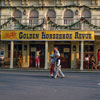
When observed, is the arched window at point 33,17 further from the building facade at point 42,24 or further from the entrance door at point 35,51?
the entrance door at point 35,51

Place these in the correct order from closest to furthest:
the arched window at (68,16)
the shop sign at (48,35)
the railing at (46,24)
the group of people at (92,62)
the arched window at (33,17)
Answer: the group of people at (92,62)
the shop sign at (48,35)
the railing at (46,24)
the arched window at (68,16)
the arched window at (33,17)

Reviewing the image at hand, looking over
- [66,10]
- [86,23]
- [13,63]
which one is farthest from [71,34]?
[13,63]

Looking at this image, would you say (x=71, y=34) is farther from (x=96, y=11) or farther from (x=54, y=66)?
(x=54, y=66)

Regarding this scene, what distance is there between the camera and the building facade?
22391mm

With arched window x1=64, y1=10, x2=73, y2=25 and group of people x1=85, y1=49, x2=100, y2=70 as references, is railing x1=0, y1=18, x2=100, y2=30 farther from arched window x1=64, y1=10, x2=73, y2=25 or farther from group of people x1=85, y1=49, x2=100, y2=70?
group of people x1=85, y1=49, x2=100, y2=70

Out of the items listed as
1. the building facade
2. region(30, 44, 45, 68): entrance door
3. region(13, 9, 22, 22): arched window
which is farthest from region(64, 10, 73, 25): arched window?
region(13, 9, 22, 22): arched window

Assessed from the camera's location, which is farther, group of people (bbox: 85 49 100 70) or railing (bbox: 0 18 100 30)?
railing (bbox: 0 18 100 30)

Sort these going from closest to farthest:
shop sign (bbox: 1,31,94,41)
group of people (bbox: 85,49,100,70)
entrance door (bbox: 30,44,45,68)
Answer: group of people (bbox: 85,49,100,70)
shop sign (bbox: 1,31,94,41)
entrance door (bbox: 30,44,45,68)

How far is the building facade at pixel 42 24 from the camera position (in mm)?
22391

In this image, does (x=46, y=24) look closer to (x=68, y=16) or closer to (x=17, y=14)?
(x=68, y=16)

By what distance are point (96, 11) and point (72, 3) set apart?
282 cm

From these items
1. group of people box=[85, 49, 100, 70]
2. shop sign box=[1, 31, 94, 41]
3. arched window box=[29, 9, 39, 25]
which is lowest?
group of people box=[85, 49, 100, 70]

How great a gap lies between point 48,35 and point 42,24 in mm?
1323

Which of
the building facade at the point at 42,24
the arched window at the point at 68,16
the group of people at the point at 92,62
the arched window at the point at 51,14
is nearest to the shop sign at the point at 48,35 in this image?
the building facade at the point at 42,24
